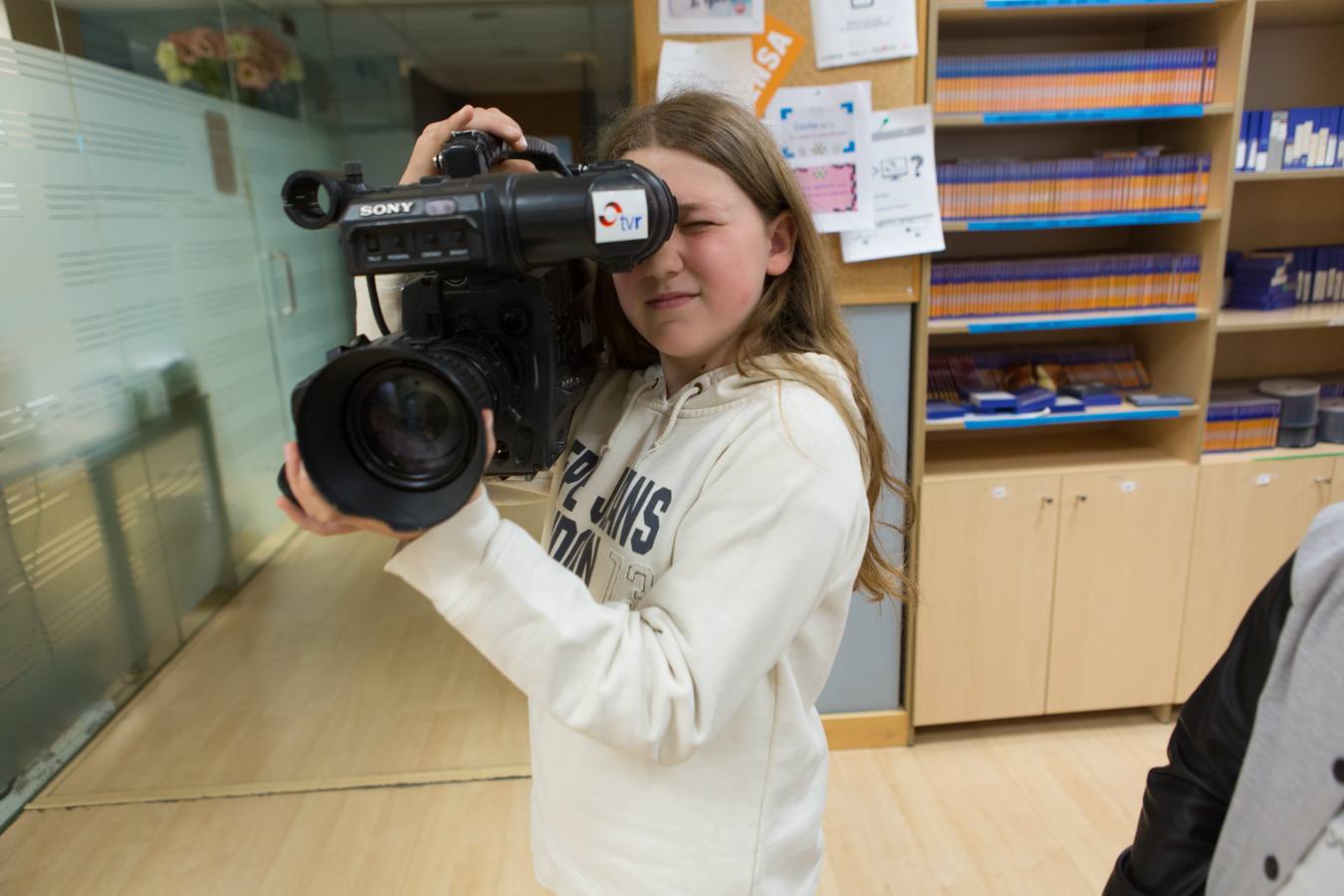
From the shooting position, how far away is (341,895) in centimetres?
179

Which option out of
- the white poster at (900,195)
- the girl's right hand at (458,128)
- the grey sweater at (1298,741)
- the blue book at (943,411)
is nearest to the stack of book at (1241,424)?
the blue book at (943,411)

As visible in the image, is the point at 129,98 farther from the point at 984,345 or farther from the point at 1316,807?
the point at 1316,807

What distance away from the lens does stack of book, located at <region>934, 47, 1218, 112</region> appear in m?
1.87

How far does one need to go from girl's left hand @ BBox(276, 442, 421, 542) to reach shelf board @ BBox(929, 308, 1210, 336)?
5.31 feet

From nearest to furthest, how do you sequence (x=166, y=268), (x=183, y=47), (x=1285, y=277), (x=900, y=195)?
(x=900, y=195)
(x=1285, y=277)
(x=166, y=268)
(x=183, y=47)

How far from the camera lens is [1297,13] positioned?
6.77ft

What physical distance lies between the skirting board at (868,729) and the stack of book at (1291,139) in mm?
1606

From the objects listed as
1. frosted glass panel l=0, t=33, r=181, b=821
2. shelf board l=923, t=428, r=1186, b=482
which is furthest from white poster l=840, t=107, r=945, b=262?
frosted glass panel l=0, t=33, r=181, b=821

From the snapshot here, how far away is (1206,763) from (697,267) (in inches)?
23.6

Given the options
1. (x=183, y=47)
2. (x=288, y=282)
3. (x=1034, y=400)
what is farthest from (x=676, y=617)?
(x=288, y=282)

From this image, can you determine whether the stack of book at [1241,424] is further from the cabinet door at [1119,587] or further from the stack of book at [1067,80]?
the stack of book at [1067,80]

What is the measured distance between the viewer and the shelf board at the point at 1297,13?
6.45 feet

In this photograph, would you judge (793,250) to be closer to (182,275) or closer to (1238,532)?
(1238,532)

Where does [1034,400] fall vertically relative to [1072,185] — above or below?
below
